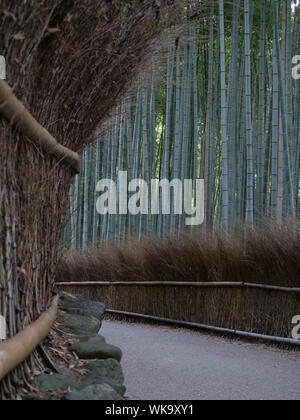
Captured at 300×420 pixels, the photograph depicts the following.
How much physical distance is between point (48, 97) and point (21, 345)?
35.7 inches

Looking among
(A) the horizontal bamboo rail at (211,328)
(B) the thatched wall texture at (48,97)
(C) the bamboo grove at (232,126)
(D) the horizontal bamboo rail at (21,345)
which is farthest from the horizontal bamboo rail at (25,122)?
(C) the bamboo grove at (232,126)

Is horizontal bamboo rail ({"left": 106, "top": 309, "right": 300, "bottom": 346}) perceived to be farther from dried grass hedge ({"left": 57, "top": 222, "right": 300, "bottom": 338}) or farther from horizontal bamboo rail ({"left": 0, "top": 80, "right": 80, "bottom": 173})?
horizontal bamboo rail ({"left": 0, "top": 80, "right": 80, "bottom": 173})

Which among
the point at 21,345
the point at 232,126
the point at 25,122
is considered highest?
the point at 232,126

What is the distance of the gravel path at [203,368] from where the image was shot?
2.83 meters

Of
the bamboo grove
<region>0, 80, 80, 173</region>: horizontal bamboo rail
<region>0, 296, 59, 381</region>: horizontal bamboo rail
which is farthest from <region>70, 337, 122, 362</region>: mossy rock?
the bamboo grove

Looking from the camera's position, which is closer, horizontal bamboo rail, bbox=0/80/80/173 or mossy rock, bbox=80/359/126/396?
horizontal bamboo rail, bbox=0/80/80/173

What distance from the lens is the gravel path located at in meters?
2.83

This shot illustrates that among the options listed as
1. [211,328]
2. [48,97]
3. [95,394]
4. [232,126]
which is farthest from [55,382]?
[232,126]

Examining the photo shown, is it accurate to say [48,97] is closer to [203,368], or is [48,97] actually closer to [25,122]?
[25,122]

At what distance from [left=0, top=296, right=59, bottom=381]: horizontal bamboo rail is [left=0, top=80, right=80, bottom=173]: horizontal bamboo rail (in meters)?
0.58

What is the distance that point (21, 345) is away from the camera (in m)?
1.62
